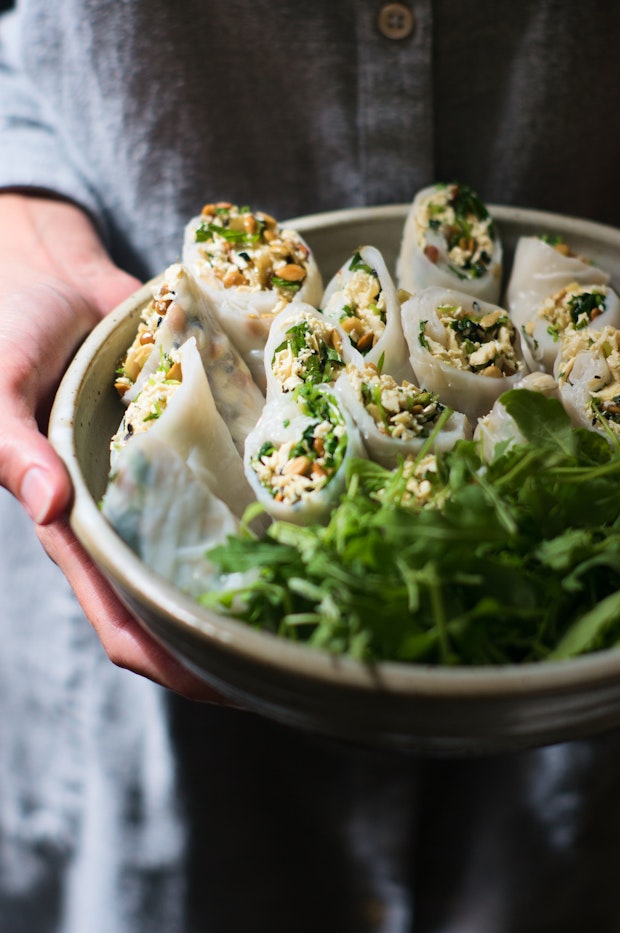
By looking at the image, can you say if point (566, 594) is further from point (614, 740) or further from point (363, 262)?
point (614, 740)

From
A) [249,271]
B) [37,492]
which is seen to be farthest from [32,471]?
[249,271]

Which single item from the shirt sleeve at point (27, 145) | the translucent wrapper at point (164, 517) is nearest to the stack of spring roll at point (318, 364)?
the translucent wrapper at point (164, 517)

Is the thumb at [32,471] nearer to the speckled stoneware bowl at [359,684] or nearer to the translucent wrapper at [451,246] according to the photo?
the speckled stoneware bowl at [359,684]

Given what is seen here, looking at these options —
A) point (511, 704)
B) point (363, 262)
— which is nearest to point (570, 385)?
point (363, 262)

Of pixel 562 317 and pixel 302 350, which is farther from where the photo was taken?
Result: pixel 562 317

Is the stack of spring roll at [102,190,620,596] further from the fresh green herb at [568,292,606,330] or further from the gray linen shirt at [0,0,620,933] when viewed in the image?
the gray linen shirt at [0,0,620,933]

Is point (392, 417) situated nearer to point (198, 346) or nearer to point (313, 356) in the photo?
point (313, 356)
